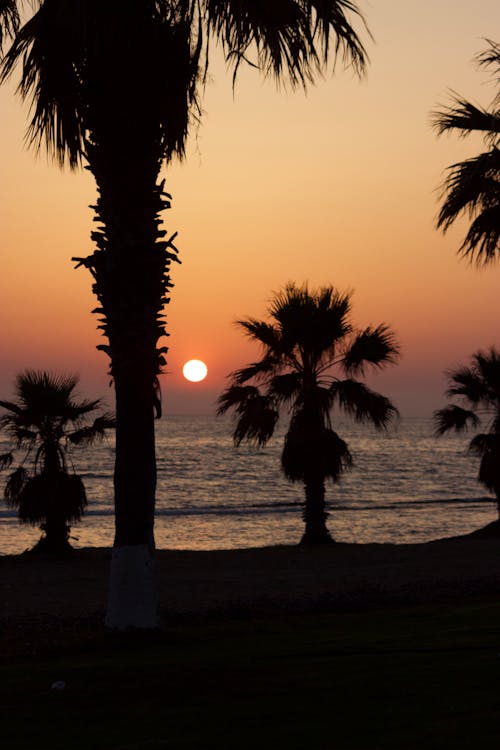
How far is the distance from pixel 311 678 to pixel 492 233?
830 centimetres

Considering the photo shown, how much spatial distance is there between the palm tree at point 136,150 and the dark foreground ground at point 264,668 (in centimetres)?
167

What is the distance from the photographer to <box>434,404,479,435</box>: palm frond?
31266 millimetres

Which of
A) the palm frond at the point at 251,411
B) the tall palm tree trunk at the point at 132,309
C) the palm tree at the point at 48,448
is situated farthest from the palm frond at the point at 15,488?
the tall palm tree trunk at the point at 132,309

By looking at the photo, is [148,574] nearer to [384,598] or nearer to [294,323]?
[384,598]

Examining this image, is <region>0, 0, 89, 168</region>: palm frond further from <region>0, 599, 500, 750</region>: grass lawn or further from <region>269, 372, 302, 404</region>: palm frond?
<region>269, 372, 302, 404</region>: palm frond

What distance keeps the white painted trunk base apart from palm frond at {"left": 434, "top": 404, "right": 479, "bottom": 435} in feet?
67.6

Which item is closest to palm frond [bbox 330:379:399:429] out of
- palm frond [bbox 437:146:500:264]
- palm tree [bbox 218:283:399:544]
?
palm tree [bbox 218:283:399:544]

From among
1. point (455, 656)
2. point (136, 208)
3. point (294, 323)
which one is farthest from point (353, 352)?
point (455, 656)

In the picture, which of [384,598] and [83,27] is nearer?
[83,27]

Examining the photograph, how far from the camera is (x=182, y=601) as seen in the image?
16766 mm

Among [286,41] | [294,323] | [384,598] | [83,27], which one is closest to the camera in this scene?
[83,27]

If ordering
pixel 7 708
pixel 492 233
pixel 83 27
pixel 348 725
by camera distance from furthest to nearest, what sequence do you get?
1. pixel 492 233
2. pixel 83 27
3. pixel 7 708
4. pixel 348 725

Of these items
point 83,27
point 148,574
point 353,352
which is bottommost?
point 148,574

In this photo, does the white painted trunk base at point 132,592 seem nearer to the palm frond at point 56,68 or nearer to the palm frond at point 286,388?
the palm frond at point 56,68
